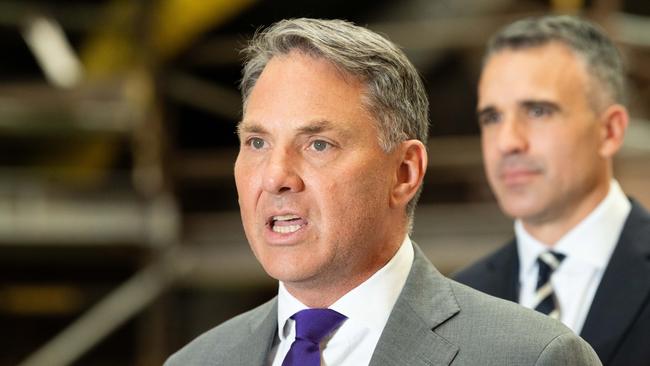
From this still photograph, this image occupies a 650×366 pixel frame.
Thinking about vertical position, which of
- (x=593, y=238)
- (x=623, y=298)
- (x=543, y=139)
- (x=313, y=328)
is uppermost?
(x=543, y=139)

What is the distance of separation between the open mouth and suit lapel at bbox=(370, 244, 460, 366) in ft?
0.67

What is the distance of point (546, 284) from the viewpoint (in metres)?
2.61

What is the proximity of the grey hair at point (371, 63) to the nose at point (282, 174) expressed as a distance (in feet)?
0.48

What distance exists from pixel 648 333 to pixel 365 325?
86 cm

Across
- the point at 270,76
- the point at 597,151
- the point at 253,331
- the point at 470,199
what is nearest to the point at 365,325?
the point at 253,331

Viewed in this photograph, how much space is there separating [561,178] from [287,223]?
1077 millimetres

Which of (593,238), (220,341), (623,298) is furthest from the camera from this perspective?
(593,238)

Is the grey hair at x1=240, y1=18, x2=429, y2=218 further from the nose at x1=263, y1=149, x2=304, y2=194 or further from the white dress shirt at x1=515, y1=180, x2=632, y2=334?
the white dress shirt at x1=515, y1=180, x2=632, y2=334

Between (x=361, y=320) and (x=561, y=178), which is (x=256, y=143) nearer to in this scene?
(x=361, y=320)

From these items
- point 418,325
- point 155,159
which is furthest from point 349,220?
point 155,159

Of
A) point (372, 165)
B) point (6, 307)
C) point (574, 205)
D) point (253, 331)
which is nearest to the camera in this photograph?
point (372, 165)

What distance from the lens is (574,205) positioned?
8.63ft

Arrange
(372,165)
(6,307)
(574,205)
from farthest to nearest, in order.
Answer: (6,307) < (574,205) < (372,165)

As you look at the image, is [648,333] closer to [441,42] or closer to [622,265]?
[622,265]
